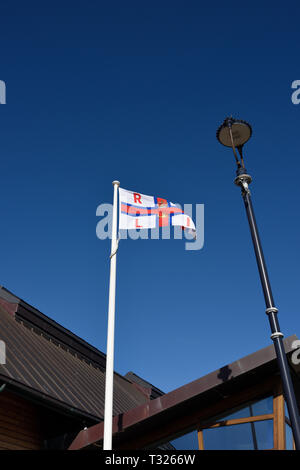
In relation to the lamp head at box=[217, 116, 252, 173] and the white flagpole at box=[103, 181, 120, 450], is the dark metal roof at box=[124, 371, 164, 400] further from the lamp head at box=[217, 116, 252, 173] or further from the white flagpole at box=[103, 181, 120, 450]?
the lamp head at box=[217, 116, 252, 173]

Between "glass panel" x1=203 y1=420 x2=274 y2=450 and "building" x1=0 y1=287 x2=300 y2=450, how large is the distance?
2 cm

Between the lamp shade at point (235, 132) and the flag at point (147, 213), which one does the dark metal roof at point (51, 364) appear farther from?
the lamp shade at point (235, 132)

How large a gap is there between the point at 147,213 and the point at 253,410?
4.87 m

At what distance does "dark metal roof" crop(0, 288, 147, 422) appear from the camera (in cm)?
1035

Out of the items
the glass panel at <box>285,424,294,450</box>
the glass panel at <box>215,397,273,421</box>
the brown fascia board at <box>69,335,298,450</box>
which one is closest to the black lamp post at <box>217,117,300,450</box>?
the brown fascia board at <box>69,335,298,450</box>

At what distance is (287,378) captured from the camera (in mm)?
6059

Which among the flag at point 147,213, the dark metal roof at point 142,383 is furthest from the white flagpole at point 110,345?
the dark metal roof at point 142,383

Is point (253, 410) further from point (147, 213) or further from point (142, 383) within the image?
point (142, 383)

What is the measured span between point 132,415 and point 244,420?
2124 mm

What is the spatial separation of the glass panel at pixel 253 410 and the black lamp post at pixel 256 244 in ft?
10.0

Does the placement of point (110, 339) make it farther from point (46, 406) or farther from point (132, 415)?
point (46, 406)

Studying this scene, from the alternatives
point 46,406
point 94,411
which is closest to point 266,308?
point 46,406

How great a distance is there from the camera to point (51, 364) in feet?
41.8

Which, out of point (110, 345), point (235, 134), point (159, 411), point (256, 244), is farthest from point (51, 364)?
point (235, 134)
